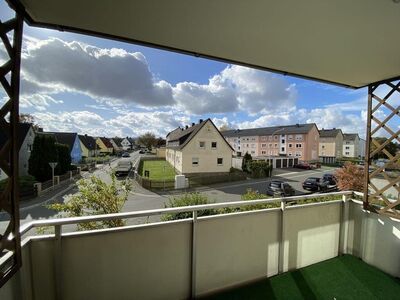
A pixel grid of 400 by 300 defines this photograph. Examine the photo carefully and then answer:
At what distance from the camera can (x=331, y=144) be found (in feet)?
136

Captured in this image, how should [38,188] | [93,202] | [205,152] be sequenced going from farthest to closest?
[205,152] → [38,188] → [93,202]

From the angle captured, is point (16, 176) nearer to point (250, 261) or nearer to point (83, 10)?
point (83, 10)

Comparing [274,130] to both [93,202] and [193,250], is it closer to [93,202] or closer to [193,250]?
→ [93,202]

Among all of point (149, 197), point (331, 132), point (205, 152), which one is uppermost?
point (331, 132)

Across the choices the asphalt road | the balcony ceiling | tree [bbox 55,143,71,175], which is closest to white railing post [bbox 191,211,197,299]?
the balcony ceiling

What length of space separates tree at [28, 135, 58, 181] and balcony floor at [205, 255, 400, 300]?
17.5 metres

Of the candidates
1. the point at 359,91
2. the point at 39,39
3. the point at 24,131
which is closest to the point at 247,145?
the point at 24,131

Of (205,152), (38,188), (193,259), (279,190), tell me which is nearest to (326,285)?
(193,259)

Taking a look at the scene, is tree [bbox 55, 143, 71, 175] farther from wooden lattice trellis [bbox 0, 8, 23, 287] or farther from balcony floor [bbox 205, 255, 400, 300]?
balcony floor [bbox 205, 255, 400, 300]

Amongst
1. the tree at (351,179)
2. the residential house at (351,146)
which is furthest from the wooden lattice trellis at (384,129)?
the residential house at (351,146)

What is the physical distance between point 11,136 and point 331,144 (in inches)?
1892

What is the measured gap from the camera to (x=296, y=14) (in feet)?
6.07

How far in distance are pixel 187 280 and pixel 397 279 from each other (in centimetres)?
337

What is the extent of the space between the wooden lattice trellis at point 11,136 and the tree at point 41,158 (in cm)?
1736
